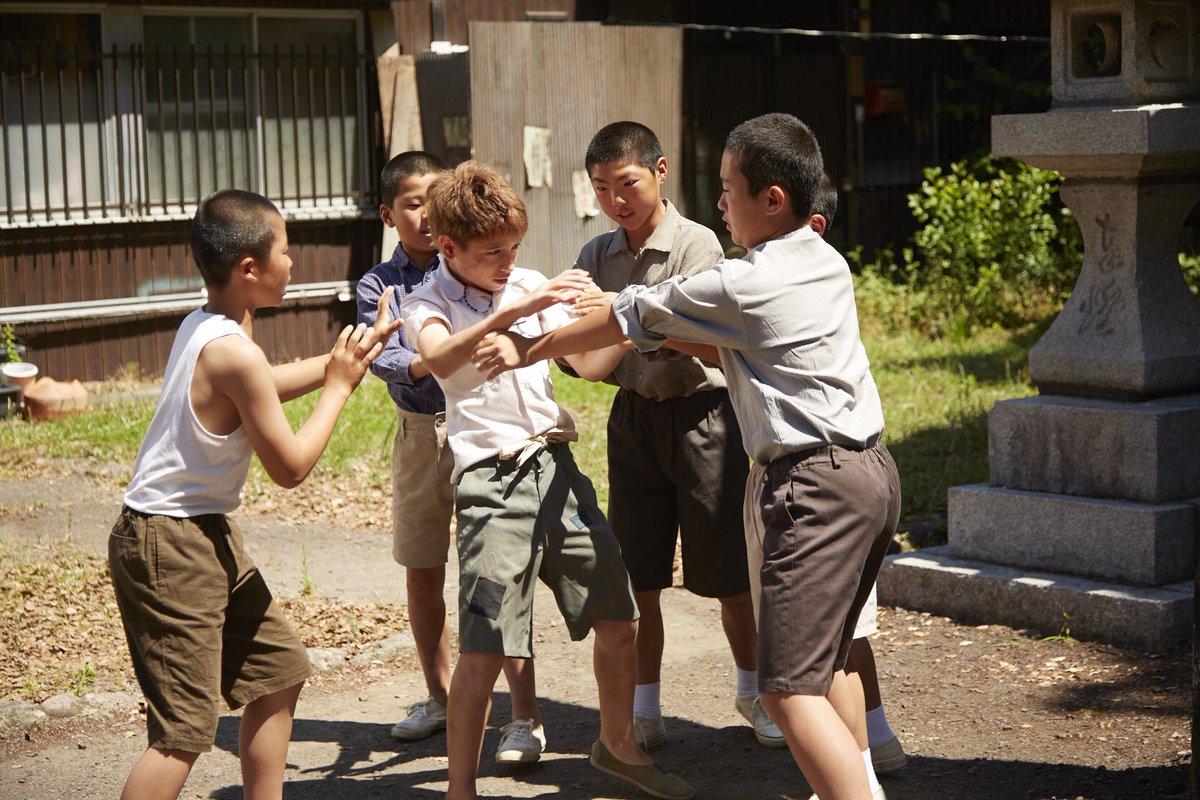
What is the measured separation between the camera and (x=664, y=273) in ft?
13.9

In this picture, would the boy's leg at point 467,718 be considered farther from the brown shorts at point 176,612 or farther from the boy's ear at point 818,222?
the boy's ear at point 818,222

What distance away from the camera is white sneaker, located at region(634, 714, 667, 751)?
4.42 meters

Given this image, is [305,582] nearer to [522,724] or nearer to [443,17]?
[522,724]

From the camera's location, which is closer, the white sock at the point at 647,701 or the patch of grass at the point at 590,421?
the white sock at the point at 647,701

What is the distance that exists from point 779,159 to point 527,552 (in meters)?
1.19

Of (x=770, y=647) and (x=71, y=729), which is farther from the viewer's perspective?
(x=71, y=729)

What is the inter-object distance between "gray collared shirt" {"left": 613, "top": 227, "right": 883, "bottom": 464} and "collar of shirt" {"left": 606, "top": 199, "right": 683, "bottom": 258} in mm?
906

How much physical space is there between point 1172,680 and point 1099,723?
475 millimetres

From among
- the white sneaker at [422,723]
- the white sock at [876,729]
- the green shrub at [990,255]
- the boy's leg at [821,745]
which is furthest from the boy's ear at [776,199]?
the green shrub at [990,255]

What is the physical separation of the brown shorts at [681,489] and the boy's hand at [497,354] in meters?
0.89

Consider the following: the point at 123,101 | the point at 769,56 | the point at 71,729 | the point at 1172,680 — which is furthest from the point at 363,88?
the point at 1172,680

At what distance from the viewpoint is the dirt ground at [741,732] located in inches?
162

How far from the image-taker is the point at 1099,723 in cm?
446

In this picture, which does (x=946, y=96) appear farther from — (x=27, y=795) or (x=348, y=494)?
(x=27, y=795)
